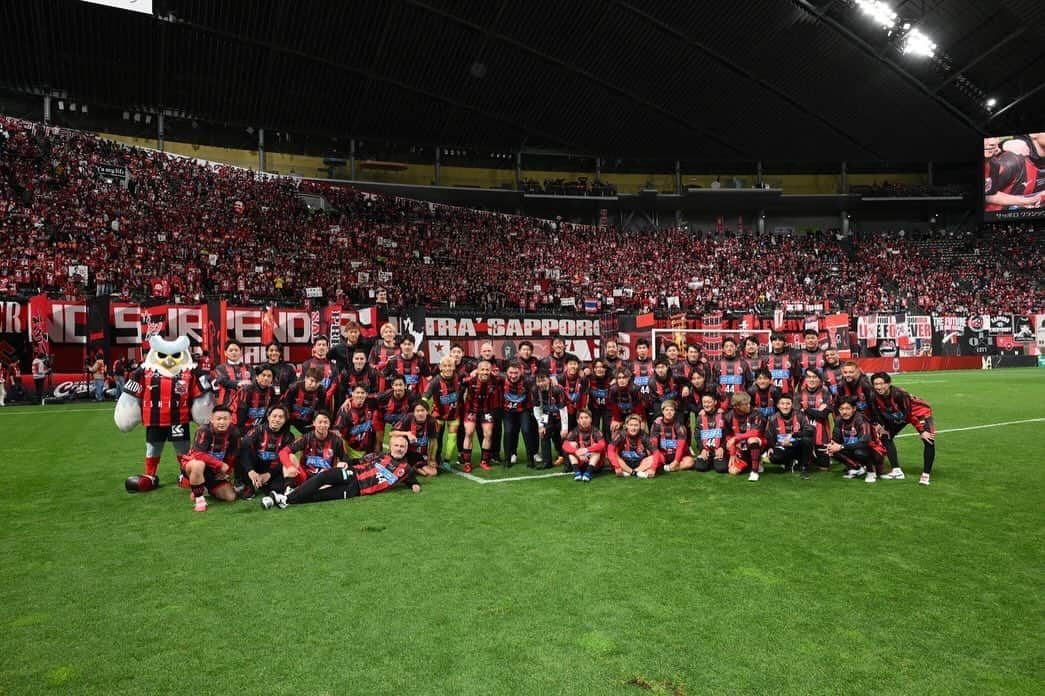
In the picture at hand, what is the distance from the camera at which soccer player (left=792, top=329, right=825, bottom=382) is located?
402 inches

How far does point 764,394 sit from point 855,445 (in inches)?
59.8

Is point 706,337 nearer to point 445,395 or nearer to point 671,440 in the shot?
point 671,440

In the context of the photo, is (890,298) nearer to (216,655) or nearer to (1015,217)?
(1015,217)

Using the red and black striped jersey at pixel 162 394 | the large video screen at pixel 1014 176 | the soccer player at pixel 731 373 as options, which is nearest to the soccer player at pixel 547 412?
the soccer player at pixel 731 373

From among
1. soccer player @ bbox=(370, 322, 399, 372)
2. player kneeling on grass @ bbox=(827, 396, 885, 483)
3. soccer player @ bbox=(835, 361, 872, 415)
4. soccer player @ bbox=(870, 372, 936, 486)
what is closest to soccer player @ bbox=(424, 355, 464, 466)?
soccer player @ bbox=(370, 322, 399, 372)

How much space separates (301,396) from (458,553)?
4621mm

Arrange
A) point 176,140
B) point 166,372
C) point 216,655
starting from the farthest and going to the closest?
point 176,140, point 166,372, point 216,655

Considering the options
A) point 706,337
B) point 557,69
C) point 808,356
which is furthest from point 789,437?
point 557,69

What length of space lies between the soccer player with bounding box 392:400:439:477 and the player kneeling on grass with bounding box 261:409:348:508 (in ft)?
3.24

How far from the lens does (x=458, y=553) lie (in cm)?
554

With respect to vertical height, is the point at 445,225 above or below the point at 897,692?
above

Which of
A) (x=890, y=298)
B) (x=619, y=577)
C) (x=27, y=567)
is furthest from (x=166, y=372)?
(x=890, y=298)

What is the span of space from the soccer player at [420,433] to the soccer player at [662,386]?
3.57 m

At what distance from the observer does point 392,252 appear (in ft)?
113
